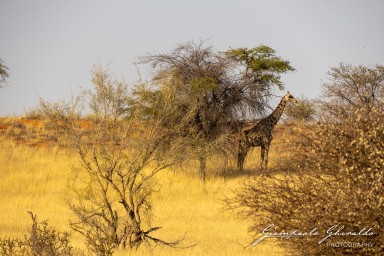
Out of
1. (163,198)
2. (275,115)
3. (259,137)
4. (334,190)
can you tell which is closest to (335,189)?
(334,190)

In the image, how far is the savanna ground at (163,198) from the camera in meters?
16.9

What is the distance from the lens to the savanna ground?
16945mm

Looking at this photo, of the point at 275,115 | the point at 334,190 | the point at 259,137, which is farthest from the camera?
the point at 275,115

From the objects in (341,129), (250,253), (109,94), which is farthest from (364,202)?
(109,94)

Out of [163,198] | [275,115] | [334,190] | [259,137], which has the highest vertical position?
[275,115]

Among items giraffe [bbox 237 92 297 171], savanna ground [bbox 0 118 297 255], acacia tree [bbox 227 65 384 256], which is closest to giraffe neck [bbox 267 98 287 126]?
giraffe [bbox 237 92 297 171]

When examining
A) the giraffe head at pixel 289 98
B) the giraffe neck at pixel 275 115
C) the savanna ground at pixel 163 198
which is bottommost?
the savanna ground at pixel 163 198

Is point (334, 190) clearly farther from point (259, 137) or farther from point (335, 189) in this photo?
point (259, 137)

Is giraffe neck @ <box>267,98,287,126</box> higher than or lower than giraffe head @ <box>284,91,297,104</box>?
lower

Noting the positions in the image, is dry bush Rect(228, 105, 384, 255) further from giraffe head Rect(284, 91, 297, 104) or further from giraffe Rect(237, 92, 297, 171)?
giraffe head Rect(284, 91, 297, 104)

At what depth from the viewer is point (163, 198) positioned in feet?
85.7

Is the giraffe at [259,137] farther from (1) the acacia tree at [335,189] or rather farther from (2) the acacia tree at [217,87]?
(1) the acacia tree at [335,189]

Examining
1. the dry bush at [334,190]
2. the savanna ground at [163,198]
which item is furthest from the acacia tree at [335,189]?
the savanna ground at [163,198]

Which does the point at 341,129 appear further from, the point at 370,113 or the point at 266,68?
the point at 266,68
